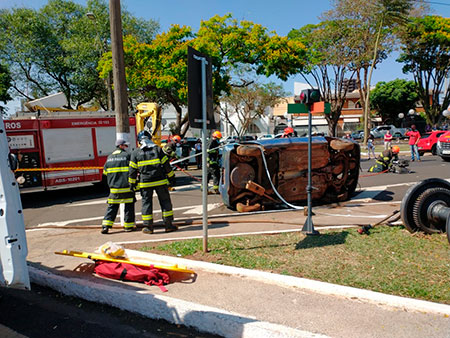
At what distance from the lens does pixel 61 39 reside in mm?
25781

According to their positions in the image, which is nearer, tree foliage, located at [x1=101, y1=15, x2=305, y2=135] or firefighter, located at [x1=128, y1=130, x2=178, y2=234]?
firefighter, located at [x1=128, y1=130, x2=178, y2=234]

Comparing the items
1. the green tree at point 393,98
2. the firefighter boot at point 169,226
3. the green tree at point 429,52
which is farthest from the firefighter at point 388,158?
the green tree at point 393,98

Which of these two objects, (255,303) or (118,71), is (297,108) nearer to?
(255,303)

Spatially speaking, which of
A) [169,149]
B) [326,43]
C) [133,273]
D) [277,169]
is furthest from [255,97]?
[133,273]

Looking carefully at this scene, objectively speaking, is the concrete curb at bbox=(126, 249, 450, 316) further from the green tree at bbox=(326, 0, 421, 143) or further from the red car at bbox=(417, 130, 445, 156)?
the green tree at bbox=(326, 0, 421, 143)

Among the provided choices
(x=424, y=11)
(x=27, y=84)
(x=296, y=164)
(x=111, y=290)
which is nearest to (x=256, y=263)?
(x=111, y=290)

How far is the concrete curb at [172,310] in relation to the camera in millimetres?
3157

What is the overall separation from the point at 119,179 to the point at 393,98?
166 ft

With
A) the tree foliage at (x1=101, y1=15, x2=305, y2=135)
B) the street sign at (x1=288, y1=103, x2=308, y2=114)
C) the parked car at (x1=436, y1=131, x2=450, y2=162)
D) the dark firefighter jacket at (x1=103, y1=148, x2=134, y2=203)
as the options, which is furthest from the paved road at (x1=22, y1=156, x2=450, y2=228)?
the tree foliage at (x1=101, y1=15, x2=305, y2=135)

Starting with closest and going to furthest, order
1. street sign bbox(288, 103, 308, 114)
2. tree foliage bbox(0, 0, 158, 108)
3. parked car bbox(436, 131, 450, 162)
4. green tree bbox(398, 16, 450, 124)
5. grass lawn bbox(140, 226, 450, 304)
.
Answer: grass lawn bbox(140, 226, 450, 304), street sign bbox(288, 103, 308, 114), parked car bbox(436, 131, 450, 162), tree foliage bbox(0, 0, 158, 108), green tree bbox(398, 16, 450, 124)

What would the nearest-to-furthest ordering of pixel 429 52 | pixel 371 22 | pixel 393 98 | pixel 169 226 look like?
pixel 169 226
pixel 371 22
pixel 429 52
pixel 393 98

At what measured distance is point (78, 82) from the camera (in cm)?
2567

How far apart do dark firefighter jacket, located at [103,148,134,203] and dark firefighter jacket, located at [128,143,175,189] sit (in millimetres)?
279

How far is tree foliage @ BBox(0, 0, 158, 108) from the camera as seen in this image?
24.5m
